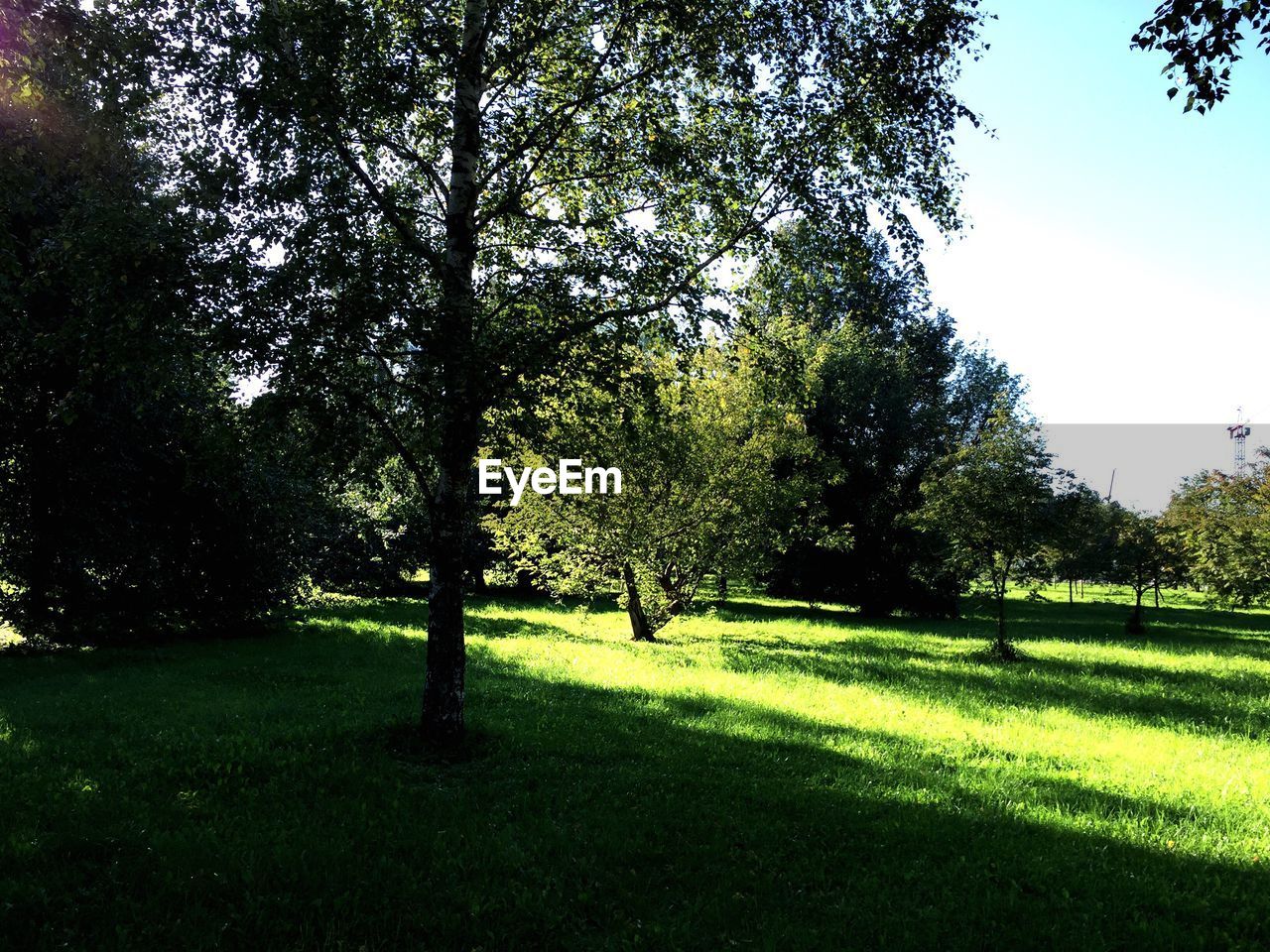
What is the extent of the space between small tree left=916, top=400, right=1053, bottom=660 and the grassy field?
5.96m

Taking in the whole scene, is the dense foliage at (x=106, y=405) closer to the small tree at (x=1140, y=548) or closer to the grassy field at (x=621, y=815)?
the grassy field at (x=621, y=815)

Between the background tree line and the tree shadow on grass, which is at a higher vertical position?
the background tree line

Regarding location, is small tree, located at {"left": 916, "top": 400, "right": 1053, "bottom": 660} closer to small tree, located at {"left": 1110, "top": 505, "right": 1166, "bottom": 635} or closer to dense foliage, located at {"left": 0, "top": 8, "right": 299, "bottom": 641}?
small tree, located at {"left": 1110, "top": 505, "right": 1166, "bottom": 635}

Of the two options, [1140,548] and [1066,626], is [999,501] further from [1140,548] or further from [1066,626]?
[1140,548]

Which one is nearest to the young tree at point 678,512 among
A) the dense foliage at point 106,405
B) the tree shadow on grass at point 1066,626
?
the dense foliage at point 106,405

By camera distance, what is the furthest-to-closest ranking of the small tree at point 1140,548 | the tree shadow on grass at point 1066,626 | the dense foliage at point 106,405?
the small tree at point 1140,548 → the tree shadow on grass at point 1066,626 → the dense foliage at point 106,405

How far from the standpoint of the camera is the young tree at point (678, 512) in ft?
61.9

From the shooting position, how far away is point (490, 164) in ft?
29.0

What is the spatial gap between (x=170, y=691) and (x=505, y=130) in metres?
10.2

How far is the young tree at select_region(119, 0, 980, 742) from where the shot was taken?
6996 millimetres

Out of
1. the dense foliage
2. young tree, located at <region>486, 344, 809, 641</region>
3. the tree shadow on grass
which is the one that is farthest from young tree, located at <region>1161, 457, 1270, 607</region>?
the dense foliage

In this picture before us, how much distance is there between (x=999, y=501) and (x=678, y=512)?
8274 millimetres

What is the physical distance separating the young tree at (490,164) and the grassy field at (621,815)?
6.53 ft

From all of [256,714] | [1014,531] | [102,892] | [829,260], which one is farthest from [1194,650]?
[102,892]
